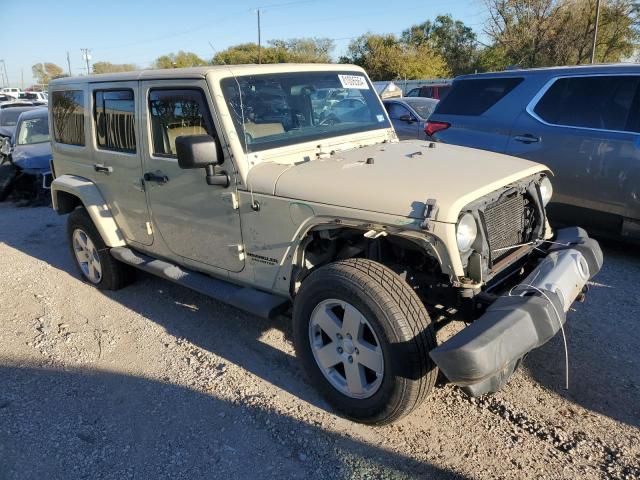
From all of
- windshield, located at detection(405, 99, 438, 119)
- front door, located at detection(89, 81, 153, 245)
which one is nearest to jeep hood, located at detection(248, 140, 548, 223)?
front door, located at detection(89, 81, 153, 245)

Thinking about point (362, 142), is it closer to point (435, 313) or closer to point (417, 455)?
point (435, 313)

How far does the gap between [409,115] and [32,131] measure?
25.9 ft

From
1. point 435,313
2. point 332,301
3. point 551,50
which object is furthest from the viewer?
point 551,50

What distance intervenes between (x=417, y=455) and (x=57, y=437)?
2047 mm

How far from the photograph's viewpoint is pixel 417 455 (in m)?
2.67

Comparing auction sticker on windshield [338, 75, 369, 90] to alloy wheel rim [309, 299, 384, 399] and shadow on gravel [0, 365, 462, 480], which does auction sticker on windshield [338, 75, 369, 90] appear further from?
shadow on gravel [0, 365, 462, 480]

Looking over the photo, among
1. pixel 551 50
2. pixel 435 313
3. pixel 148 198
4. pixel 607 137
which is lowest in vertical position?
pixel 435 313

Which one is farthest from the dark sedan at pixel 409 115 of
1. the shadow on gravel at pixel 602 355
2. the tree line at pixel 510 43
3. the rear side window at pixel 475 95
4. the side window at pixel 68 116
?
the tree line at pixel 510 43

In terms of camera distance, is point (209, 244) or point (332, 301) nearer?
point (332, 301)

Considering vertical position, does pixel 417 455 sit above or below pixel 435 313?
below

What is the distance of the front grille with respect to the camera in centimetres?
289

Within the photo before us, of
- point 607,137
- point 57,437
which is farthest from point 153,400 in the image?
point 607,137

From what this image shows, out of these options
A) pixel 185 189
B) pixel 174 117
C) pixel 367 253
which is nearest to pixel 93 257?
pixel 185 189

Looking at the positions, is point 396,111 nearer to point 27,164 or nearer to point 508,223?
point 27,164
